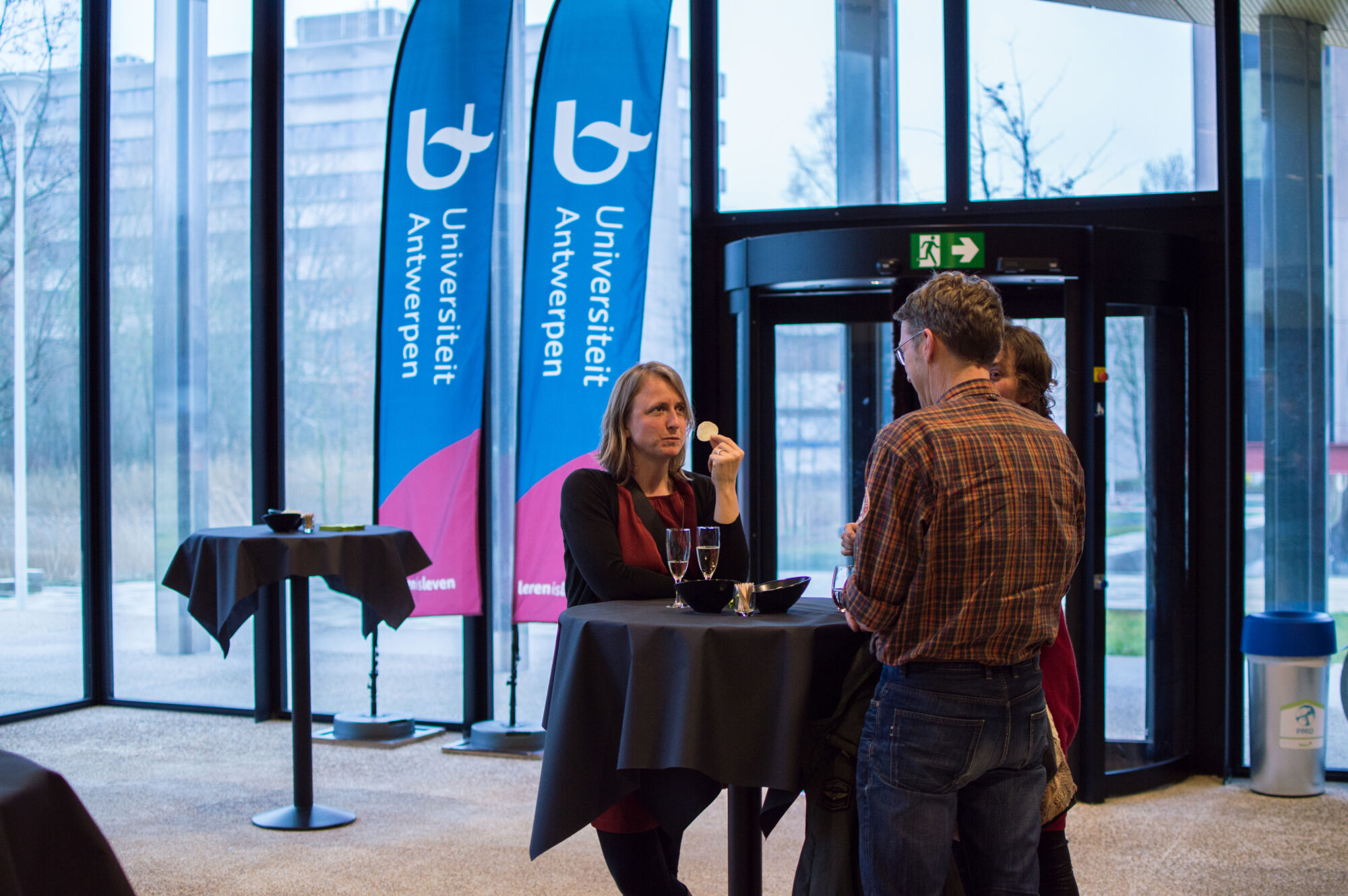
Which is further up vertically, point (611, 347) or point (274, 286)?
point (274, 286)

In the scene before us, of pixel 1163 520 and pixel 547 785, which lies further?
pixel 1163 520

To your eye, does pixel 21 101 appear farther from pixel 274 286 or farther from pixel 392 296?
pixel 392 296

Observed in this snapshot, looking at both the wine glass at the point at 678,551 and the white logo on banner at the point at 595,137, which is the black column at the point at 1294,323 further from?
the wine glass at the point at 678,551

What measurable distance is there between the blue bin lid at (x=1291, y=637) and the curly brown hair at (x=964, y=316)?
325cm

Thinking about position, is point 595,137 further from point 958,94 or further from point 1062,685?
point 1062,685

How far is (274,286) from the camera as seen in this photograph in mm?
5980

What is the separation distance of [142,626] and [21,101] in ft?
8.76

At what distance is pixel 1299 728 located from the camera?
4.64m

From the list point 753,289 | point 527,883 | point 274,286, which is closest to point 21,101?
point 274,286

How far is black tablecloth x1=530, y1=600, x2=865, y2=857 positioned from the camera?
2166 millimetres

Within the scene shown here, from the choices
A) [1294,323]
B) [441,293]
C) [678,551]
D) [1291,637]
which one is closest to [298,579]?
[441,293]

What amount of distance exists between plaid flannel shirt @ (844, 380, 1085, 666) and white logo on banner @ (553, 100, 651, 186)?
3.27 meters

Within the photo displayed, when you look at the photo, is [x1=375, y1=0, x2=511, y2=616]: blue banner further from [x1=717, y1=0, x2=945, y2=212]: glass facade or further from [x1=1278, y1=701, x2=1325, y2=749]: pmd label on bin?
[x1=1278, y1=701, x2=1325, y2=749]: pmd label on bin

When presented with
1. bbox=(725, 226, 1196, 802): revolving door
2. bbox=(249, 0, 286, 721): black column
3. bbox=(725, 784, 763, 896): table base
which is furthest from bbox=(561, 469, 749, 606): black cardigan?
bbox=(249, 0, 286, 721): black column
